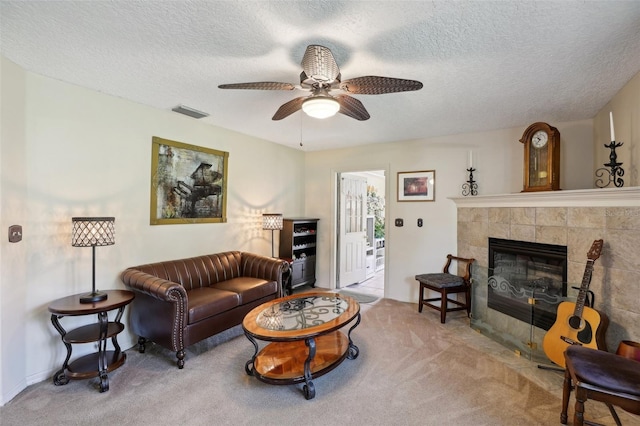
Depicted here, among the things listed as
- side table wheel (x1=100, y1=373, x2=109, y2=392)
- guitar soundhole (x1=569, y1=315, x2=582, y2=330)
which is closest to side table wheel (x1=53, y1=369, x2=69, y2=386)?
side table wheel (x1=100, y1=373, x2=109, y2=392)

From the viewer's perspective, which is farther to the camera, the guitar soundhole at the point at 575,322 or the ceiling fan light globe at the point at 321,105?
the guitar soundhole at the point at 575,322

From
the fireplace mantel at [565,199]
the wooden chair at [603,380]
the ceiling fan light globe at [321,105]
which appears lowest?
the wooden chair at [603,380]

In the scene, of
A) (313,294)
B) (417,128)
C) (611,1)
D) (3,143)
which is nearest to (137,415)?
(313,294)

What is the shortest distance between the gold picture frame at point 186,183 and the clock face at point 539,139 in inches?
144

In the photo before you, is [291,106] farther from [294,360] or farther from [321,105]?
[294,360]

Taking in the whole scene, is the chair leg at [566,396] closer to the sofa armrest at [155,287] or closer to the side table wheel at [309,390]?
the side table wheel at [309,390]

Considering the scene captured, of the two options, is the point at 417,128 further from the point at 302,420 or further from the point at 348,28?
the point at 302,420

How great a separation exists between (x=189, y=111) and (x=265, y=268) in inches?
78.7

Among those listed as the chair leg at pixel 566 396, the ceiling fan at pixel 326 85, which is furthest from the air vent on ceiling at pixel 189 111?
the chair leg at pixel 566 396

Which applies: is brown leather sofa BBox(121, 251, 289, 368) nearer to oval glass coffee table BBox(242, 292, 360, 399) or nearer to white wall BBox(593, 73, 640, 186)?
oval glass coffee table BBox(242, 292, 360, 399)

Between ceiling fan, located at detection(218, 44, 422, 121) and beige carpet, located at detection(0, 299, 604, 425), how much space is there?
2075 millimetres

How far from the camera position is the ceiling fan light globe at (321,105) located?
6.54 ft

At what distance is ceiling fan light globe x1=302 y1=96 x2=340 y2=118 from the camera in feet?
6.54

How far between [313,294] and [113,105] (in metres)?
2.73
